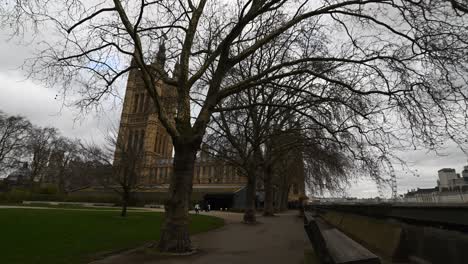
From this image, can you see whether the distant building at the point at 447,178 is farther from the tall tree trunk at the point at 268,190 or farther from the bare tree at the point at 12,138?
the bare tree at the point at 12,138

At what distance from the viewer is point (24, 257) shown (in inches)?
323

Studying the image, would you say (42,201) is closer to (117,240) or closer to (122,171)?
(122,171)

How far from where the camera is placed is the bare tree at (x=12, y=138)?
46812mm

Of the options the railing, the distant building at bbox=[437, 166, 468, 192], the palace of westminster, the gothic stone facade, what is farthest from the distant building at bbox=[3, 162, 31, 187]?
the railing

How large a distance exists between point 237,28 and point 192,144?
375 cm

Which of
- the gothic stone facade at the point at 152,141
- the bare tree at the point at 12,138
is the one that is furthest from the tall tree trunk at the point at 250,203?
the bare tree at the point at 12,138

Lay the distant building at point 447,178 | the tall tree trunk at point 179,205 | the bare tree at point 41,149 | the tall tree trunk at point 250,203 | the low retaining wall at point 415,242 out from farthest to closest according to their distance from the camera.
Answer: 1. the bare tree at point 41,149
2. the tall tree trunk at point 250,203
3. the distant building at point 447,178
4. the tall tree trunk at point 179,205
5. the low retaining wall at point 415,242

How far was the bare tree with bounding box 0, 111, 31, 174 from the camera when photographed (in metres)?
46.8

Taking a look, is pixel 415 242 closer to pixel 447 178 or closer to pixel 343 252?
pixel 343 252

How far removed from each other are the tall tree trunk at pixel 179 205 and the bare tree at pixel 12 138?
46.7 m

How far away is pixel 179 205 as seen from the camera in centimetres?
988

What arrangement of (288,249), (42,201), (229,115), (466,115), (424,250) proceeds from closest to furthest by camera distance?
(424,250) < (466,115) < (288,249) < (229,115) < (42,201)

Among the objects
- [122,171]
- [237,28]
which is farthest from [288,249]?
[122,171]

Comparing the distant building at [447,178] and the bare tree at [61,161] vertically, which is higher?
the bare tree at [61,161]
